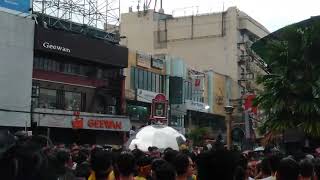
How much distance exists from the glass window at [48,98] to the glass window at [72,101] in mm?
1048

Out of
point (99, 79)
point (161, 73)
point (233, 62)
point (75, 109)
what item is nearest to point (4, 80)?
point (75, 109)

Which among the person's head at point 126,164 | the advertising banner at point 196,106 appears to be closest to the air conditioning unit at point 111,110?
the advertising banner at point 196,106

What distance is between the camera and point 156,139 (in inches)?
567

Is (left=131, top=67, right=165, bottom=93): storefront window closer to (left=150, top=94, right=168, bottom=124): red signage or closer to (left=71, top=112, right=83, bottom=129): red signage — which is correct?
(left=71, top=112, right=83, bottom=129): red signage

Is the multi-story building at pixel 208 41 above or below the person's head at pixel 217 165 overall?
above

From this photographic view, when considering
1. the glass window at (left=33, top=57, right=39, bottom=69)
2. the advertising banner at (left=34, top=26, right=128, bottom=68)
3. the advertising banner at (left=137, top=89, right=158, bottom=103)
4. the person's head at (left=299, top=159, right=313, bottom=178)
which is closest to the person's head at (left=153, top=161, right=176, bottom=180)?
the person's head at (left=299, top=159, right=313, bottom=178)

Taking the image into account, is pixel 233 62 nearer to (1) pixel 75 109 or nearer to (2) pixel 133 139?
(1) pixel 75 109

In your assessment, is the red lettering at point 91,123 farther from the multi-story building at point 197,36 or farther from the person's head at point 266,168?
the person's head at point 266,168

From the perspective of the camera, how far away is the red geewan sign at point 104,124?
38.7 m

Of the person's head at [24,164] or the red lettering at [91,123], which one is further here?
the red lettering at [91,123]

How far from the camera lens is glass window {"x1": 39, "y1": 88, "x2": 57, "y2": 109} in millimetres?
37000

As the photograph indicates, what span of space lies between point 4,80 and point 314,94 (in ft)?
71.4

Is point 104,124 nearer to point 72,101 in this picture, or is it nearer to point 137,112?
point 72,101

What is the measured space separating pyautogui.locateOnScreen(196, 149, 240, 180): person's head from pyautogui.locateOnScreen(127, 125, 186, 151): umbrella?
29.7ft
